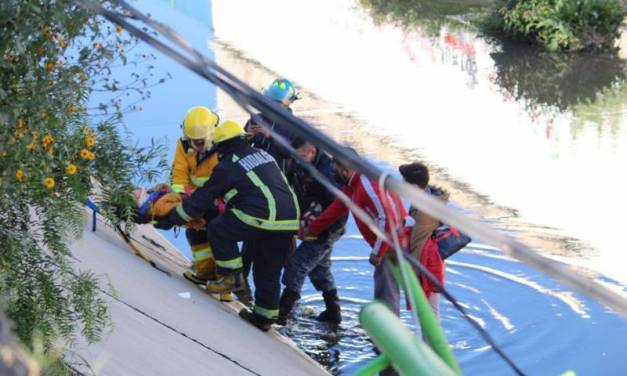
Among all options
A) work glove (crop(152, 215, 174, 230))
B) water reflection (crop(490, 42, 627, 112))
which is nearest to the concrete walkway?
work glove (crop(152, 215, 174, 230))

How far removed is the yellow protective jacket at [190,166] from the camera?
25.7ft

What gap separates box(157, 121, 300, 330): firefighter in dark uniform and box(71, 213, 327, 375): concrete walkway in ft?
1.04

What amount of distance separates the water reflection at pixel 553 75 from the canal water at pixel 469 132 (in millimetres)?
34

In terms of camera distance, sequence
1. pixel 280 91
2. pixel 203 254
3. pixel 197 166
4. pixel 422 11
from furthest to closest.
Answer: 1. pixel 422 11
2. pixel 280 91
3. pixel 203 254
4. pixel 197 166

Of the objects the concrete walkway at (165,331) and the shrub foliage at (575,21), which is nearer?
the concrete walkway at (165,331)

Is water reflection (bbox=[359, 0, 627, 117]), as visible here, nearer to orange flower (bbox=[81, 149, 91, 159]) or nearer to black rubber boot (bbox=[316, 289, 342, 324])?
black rubber boot (bbox=[316, 289, 342, 324])

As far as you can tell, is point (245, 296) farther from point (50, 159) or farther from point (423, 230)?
point (50, 159)

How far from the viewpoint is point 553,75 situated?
17125 mm

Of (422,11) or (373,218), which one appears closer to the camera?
(373,218)

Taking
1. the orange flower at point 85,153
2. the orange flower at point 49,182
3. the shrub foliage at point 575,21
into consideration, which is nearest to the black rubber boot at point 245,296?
the orange flower at point 85,153

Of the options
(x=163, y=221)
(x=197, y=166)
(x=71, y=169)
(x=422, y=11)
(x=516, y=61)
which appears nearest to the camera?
(x=71, y=169)

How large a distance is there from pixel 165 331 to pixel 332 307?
2.14 metres

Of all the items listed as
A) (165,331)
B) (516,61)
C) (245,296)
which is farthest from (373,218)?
(516,61)

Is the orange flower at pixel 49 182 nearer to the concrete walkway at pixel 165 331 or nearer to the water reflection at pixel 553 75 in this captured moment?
the concrete walkway at pixel 165 331
